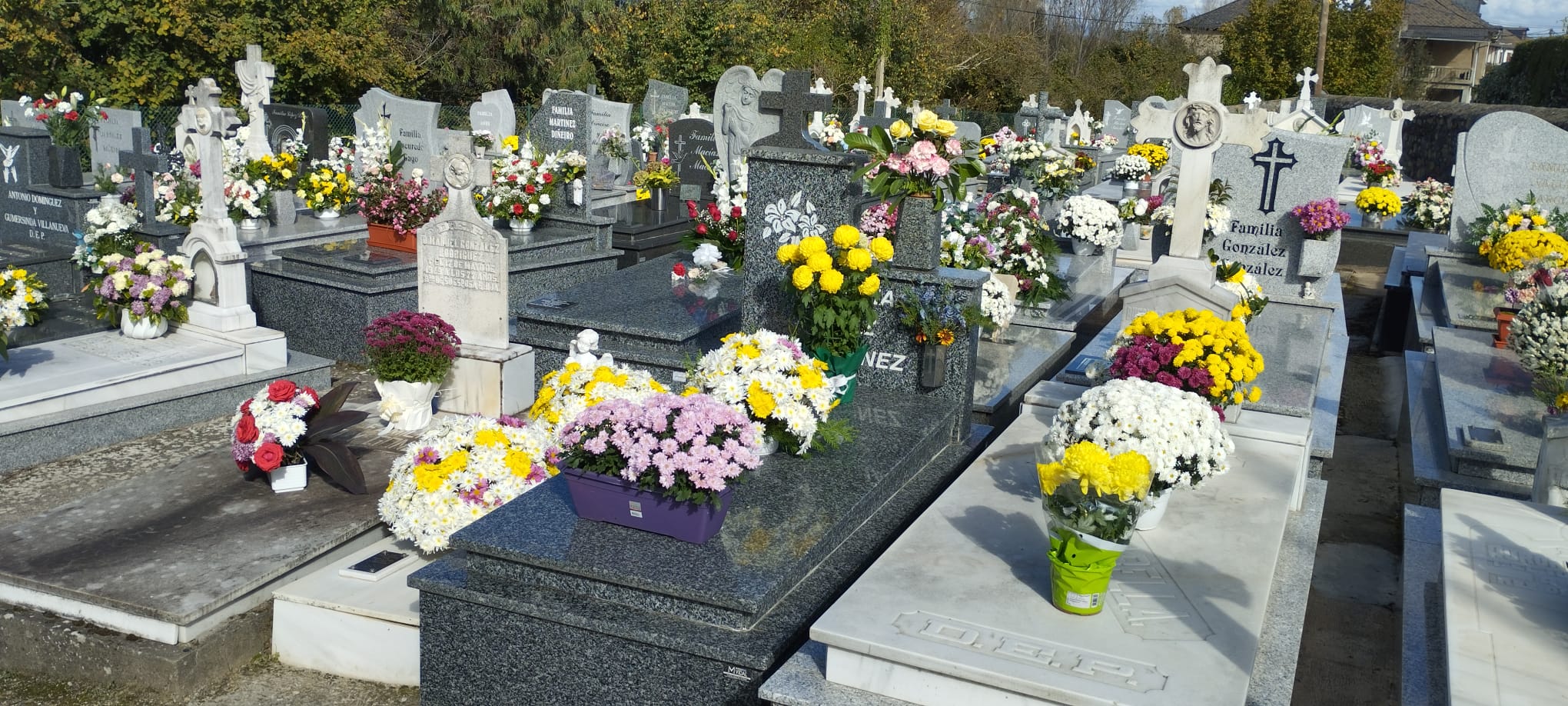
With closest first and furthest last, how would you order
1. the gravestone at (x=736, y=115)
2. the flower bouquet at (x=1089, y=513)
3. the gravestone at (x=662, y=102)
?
the flower bouquet at (x=1089, y=513) < the gravestone at (x=736, y=115) < the gravestone at (x=662, y=102)

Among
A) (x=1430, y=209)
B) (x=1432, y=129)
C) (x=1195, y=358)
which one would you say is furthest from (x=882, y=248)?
(x=1432, y=129)

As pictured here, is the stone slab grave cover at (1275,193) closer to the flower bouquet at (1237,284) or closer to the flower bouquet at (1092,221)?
the flower bouquet at (1092,221)

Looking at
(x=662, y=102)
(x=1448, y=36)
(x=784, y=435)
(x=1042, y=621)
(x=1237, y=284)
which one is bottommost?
(x=1042, y=621)

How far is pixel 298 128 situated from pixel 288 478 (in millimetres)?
10056

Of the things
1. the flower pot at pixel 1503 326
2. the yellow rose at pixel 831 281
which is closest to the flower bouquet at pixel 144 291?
the yellow rose at pixel 831 281

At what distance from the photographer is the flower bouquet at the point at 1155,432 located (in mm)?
4227

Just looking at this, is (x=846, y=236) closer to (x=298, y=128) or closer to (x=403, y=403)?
(x=403, y=403)

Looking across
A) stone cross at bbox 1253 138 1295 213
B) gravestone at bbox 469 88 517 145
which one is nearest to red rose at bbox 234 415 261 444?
stone cross at bbox 1253 138 1295 213

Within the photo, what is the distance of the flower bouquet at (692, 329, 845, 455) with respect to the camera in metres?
4.74

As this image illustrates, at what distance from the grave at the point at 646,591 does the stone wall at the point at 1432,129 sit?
86.7 feet

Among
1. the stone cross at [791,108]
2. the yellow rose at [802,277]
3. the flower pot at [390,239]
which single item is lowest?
the flower pot at [390,239]

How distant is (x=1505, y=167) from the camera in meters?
11.1

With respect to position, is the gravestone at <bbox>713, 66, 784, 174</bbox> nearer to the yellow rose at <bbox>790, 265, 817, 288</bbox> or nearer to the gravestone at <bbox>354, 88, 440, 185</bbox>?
the gravestone at <bbox>354, 88, 440, 185</bbox>

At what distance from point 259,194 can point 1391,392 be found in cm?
1022
